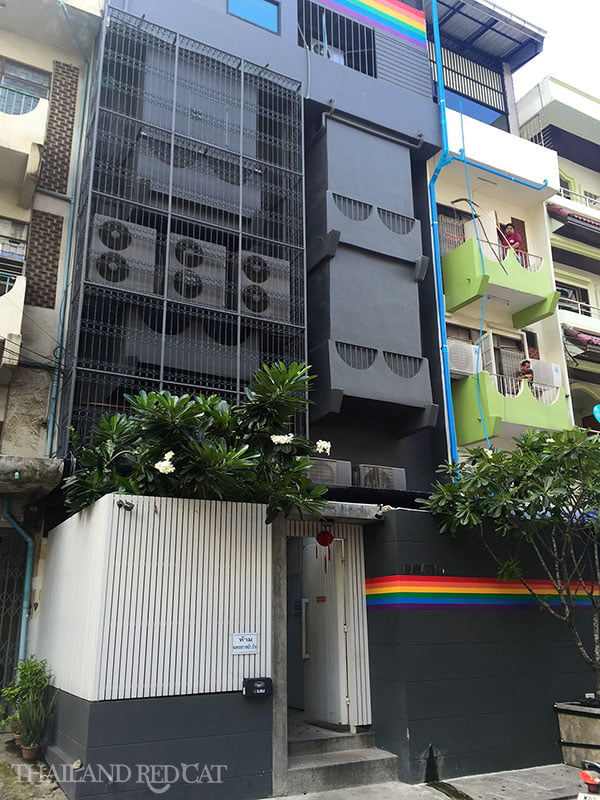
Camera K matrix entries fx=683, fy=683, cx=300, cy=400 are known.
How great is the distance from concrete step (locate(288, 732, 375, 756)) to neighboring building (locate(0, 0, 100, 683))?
472cm

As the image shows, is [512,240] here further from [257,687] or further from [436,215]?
[257,687]

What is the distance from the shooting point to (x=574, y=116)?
20484 mm

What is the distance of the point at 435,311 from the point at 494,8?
9479 millimetres

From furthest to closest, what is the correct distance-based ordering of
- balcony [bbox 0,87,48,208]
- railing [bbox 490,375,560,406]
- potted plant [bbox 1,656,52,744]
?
railing [bbox 490,375,560,406], balcony [bbox 0,87,48,208], potted plant [bbox 1,656,52,744]

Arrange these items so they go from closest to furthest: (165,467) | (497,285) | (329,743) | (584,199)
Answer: (165,467)
(329,743)
(497,285)
(584,199)

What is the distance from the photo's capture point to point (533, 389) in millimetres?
16750

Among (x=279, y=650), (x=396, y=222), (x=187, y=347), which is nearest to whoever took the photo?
(x=279, y=650)

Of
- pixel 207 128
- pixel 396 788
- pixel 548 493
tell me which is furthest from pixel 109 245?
pixel 396 788

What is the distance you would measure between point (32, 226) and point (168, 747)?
31.5ft

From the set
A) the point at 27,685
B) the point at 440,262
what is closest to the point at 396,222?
the point at 440,262

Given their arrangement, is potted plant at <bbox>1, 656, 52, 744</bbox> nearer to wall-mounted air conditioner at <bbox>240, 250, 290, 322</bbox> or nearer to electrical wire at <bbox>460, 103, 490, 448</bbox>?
wall-mounted air conditioner at <bbox>240, 250, 290, 322</bbox>

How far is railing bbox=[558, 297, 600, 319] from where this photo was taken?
62.3 ft

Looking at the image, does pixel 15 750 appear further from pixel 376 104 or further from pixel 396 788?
pixel 376 104

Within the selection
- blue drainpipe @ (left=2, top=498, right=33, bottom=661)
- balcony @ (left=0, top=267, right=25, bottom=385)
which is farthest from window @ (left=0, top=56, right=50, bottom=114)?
blue drainpipe @ (left=2, top=498, right=33, bottom=661)
